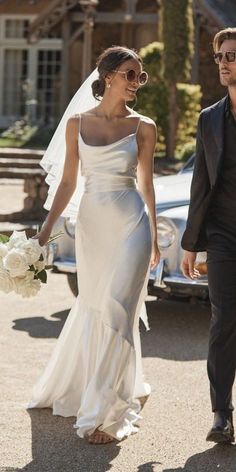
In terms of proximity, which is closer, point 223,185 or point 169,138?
point 223,185

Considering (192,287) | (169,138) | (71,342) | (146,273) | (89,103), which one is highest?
(89,103)

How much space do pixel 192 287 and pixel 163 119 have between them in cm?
1418

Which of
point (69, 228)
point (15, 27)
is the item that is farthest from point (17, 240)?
point (15, 27)

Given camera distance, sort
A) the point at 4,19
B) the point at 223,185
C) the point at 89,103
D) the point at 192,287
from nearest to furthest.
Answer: the point at 223,185
the point at 89,103
the point at 192,287
the point at 4,19

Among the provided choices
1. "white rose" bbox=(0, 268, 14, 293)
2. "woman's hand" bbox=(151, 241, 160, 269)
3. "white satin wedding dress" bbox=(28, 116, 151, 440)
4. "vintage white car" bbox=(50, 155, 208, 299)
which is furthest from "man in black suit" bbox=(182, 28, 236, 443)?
"vintage white car" bbox=(50, 155, 208, 299)

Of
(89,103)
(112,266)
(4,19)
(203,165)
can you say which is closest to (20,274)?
(112,266)

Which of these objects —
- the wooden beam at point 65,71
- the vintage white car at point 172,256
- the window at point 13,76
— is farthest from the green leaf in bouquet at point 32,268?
the window at point 13,76

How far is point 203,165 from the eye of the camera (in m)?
5.26

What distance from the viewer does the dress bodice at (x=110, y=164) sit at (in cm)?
567

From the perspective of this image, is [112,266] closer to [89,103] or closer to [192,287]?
[89,103]

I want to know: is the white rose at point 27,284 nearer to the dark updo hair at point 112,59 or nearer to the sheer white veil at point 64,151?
the dark updo hair at point 112,59

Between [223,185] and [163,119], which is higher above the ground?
[223,185]

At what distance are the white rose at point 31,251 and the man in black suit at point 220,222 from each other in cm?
72

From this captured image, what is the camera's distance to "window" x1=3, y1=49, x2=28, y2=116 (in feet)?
97.0
